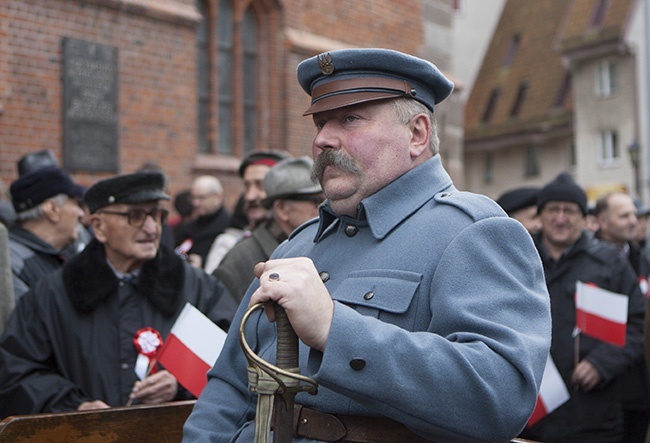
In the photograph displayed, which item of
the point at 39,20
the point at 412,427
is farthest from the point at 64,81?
the point at 412,427

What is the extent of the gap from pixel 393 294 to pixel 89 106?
8.28m

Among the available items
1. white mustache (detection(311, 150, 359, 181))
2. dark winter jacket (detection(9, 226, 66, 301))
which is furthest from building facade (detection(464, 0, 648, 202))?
white mustache (detection(311, 150, 359, 181))

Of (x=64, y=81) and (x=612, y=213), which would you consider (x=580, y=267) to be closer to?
(x=612, y=213)

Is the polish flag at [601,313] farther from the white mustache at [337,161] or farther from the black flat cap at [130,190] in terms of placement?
the white mustache at [337,161]

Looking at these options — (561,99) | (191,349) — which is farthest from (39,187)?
(561,99)

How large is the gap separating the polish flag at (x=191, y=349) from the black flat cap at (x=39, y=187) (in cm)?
200

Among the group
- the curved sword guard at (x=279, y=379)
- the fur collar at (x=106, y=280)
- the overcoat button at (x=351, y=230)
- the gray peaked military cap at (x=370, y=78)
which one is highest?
the gray peaked military cap at (x=370, y=78)

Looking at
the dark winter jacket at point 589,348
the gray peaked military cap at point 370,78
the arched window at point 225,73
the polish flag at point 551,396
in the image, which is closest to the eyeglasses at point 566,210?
the dark winter jacket at point 589,348

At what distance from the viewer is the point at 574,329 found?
585 centimetres

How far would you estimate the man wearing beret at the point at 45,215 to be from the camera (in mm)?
5480

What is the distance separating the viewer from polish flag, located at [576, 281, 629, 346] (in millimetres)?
5480

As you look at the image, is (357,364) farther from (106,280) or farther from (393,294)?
(106,280)

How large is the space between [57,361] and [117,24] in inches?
269

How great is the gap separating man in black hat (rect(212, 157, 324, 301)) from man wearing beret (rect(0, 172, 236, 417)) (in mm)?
556
